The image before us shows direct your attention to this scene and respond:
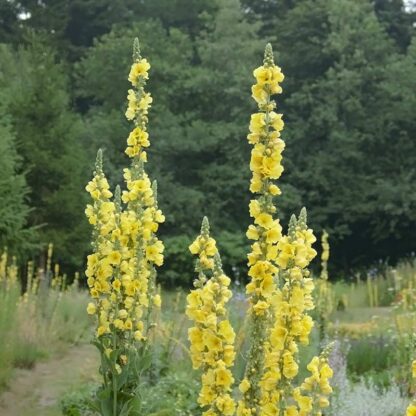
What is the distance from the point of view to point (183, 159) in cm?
2097

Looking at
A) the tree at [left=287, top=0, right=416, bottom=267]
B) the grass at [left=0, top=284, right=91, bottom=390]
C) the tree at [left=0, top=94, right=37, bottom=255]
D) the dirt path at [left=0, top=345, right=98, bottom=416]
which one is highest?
the tree at [left=287, top=0, right=416, bottom=267]

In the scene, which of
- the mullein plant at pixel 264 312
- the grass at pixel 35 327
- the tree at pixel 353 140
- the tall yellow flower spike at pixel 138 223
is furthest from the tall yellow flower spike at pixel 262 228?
the tree at pixel 353 140

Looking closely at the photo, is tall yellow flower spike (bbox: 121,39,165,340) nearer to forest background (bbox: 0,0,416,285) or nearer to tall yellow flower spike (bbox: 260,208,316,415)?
tall yellow flower spike (bbox: 260,208,316,415)

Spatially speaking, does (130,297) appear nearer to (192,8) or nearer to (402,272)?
(402,272)

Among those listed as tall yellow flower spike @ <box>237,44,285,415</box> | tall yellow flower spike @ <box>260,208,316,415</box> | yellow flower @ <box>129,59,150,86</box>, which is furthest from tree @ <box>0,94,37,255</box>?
tall yellow flower spike @ <box>260,208,316,415</box>

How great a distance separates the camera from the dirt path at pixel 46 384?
6.40 meters

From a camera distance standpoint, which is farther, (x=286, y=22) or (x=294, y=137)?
(x=286, y=22)

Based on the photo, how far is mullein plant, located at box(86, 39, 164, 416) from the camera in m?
4.01

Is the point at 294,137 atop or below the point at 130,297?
atop

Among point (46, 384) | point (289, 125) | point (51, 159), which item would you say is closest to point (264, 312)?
point (46, 384)

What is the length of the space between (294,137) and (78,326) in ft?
40.3

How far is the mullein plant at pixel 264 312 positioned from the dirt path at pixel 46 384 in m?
3.77

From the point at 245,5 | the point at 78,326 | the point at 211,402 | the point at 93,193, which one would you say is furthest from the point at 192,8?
the point at 211,402

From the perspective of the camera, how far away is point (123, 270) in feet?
13.1
